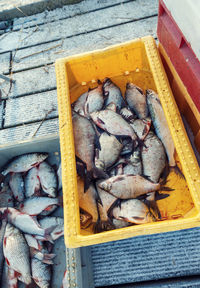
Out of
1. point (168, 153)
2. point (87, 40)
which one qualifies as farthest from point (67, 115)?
point (87, 40)

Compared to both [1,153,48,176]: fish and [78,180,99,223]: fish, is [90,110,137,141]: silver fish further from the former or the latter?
[1,153,48,176]: fish

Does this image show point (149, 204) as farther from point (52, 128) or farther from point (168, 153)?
point (52, 128)

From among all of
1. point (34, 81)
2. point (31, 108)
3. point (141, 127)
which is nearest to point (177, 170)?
point (141, 127)

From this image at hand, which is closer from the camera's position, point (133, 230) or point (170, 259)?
point (133, 230)

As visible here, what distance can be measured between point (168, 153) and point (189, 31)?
90cm

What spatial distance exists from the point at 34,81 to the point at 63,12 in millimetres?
1462

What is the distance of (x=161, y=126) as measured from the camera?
191 cm

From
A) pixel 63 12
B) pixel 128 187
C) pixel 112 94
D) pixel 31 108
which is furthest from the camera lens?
pixel 63 12

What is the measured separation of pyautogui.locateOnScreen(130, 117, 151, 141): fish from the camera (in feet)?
6.17

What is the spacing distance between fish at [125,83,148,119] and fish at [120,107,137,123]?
0.24ft

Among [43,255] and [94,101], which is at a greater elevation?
[94,101]

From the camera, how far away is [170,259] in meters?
1.83

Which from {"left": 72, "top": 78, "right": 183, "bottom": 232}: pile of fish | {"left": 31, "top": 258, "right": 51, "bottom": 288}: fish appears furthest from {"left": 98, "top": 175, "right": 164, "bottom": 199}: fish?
{"left": 31, "top": 258, "right": 51, "bottom": 288}: fish

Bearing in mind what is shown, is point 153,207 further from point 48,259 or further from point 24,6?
point 24,6
